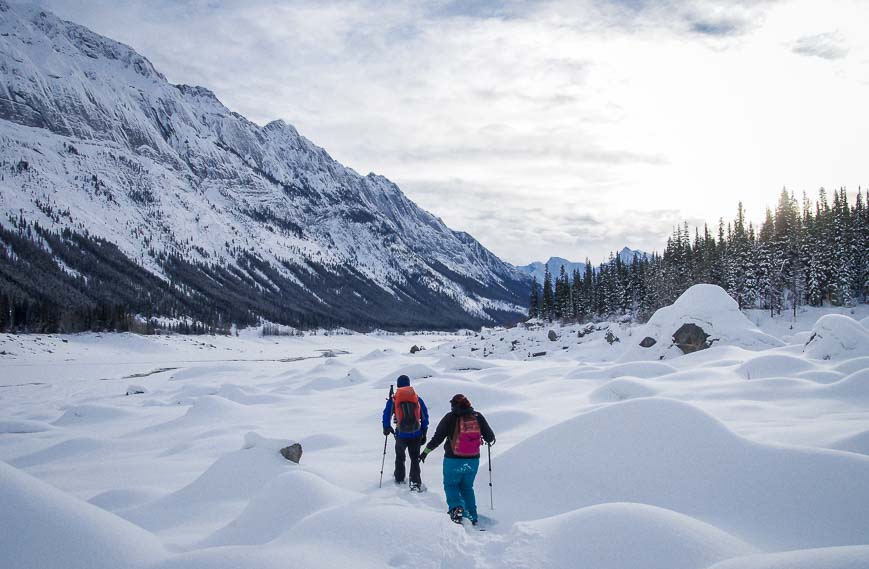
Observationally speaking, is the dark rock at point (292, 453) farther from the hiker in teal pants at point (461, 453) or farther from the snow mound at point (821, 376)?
the snow mound at point (821, 376)

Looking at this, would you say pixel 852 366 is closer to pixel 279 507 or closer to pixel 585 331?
pixel 279 507

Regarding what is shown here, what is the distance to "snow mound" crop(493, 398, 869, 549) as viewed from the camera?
5461mm

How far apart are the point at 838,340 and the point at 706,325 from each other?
23.6ft

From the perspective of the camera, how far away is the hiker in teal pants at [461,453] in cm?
631

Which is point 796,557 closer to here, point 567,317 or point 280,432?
point 280,432

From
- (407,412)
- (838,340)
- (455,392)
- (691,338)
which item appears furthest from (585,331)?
(407,412)

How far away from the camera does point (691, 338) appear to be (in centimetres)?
2302

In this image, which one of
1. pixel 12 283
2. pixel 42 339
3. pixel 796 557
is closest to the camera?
pixel 796 557

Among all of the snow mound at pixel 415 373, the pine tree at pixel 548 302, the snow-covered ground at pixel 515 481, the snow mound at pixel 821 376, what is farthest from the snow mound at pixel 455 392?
the pine tree at pixel 548 302

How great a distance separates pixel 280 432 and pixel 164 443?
11.5ft

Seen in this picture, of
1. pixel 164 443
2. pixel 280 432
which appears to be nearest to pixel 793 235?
pixel 280 432

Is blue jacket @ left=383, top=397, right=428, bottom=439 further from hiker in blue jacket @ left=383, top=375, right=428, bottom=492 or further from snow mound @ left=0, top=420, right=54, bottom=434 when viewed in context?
snow mound @ left=0, top=420, right=54, bottom=434

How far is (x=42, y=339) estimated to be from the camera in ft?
193

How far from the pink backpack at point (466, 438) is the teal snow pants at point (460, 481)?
0.11 m
